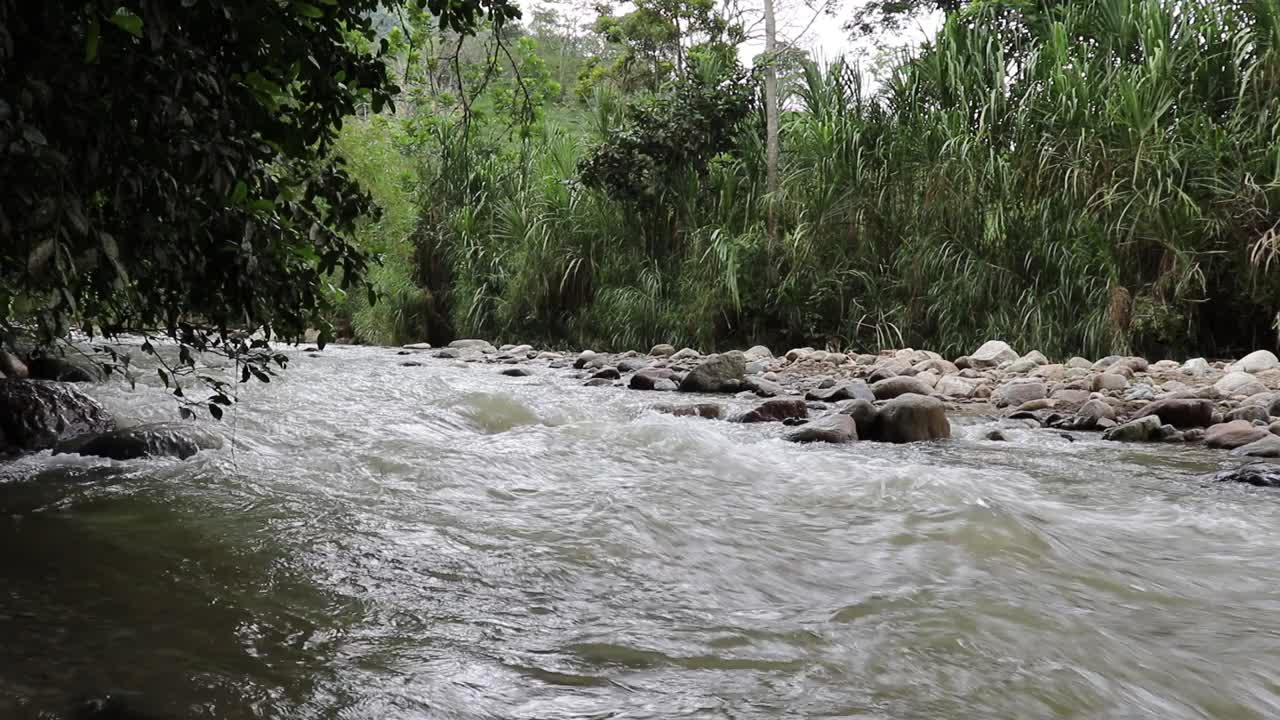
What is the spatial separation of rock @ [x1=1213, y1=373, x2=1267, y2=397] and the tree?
186 inches

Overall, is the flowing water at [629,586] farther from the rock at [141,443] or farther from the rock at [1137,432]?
the rock at [1137,432]

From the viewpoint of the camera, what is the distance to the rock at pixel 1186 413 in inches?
169

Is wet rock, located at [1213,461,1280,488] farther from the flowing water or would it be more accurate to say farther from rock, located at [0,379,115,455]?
rock, located at [0,379,115,455]

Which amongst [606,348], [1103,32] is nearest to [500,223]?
[606,348]

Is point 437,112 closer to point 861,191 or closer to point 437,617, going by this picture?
point 861,191

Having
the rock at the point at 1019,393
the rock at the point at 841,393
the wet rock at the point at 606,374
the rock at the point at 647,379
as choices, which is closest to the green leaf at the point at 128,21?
the rock at the point at 841,393

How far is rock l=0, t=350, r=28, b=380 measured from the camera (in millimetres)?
4520

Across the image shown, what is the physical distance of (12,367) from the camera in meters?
4.59

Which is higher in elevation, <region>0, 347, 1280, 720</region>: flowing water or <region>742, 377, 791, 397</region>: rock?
<region>742, 377, 791, 397</region>: rock

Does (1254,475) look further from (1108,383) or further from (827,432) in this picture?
(1108,383)

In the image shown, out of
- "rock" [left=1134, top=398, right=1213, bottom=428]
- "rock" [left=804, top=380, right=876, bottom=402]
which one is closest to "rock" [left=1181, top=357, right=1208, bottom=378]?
"rock" [left=1134, top=398, right=1213, bottom=428]

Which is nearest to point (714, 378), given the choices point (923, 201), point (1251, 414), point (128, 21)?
point (1251, 414)

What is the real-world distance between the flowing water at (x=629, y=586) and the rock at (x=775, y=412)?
1.13 metres

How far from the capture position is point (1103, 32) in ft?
26.9
